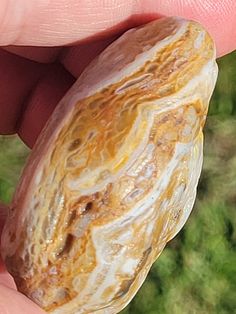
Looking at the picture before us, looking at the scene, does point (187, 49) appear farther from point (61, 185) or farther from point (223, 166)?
point (223, 166)

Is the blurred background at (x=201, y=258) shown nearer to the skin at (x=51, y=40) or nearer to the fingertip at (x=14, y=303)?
the skin at (x=51, y=40)

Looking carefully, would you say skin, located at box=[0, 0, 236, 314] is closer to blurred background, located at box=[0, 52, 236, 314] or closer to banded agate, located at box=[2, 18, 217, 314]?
banded agate, located at box=[2, 18, 217, 314]

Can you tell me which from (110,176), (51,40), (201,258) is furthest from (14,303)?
(201,258)

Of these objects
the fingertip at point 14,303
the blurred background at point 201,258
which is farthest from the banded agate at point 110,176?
the blurred background at point 201,258

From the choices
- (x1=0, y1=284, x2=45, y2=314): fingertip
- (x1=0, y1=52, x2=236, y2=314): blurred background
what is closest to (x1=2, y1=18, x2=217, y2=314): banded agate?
(x1=0, y1=284, x2=45, y2=314): fingertip

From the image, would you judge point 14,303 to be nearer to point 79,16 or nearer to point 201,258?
point 79,16
